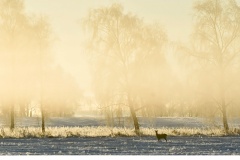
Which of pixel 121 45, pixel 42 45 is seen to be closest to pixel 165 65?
pixel 121 45

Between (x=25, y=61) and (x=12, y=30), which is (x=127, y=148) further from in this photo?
(x=12, y=30)

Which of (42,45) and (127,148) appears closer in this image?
(127,148)

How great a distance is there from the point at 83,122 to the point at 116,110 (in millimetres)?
18209

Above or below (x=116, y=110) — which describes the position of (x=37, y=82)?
above

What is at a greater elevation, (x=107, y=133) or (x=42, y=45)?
(x=42, y=45)

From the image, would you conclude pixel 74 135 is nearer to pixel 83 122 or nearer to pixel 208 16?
pixel 208 16

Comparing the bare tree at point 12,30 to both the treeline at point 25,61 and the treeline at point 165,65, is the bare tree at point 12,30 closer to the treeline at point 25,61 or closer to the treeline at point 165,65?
the treeline at point 25,61

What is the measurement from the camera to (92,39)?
A: 28391mm

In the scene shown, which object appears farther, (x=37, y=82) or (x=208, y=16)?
(x=37, y=82)

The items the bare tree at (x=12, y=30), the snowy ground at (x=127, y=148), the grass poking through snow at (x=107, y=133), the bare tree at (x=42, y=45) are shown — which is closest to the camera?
the snowy ground at (x=127, y=148)

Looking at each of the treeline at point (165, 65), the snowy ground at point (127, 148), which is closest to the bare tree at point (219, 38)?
the treeline at point (165, 65)

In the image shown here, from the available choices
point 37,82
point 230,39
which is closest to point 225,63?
point 230,39

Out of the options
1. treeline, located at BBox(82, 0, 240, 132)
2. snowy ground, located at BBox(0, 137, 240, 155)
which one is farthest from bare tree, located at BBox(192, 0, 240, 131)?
snowy ground, located at BBox(0, 137, 240, 155)

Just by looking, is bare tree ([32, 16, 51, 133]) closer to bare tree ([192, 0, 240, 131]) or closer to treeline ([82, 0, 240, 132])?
treeline ([82, 0, 240, 132])
